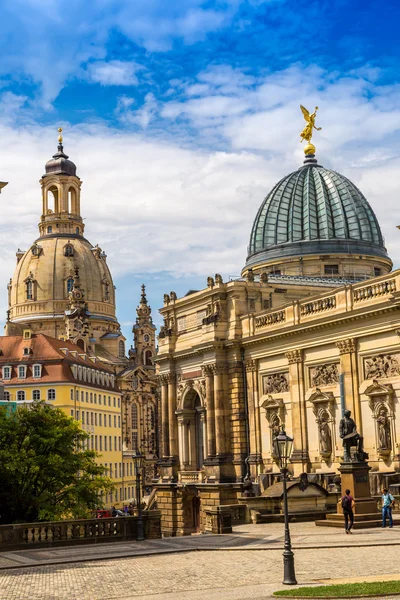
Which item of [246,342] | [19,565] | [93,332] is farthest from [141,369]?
[19,565]

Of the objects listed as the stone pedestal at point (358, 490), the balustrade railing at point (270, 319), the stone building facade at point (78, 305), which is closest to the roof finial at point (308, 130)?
the balustrade railing at point (270, 319)

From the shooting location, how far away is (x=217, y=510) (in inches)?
1655

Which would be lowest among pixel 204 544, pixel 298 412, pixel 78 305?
pixel 204 544

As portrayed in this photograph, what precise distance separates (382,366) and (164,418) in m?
25.9

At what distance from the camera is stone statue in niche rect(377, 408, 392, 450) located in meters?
52.0

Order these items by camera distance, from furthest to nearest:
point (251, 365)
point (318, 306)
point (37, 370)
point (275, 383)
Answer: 1. point (37, 370)
2. point (251, 365)
3. point (275, 383)
4. point (318, 306)

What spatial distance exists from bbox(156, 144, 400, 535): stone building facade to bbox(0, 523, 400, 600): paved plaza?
679 inches

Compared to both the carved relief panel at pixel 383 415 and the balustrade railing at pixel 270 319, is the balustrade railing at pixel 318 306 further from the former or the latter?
the carved relief panel at pixel 383 415

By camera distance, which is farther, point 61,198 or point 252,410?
point 61,198

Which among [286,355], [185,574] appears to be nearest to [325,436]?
[286,355]

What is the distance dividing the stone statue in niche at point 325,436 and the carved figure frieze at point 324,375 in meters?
1.98

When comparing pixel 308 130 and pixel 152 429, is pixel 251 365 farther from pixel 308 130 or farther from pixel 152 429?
pixel 152 429

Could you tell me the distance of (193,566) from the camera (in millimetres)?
28953

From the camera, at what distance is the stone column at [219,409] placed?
66.4 m
